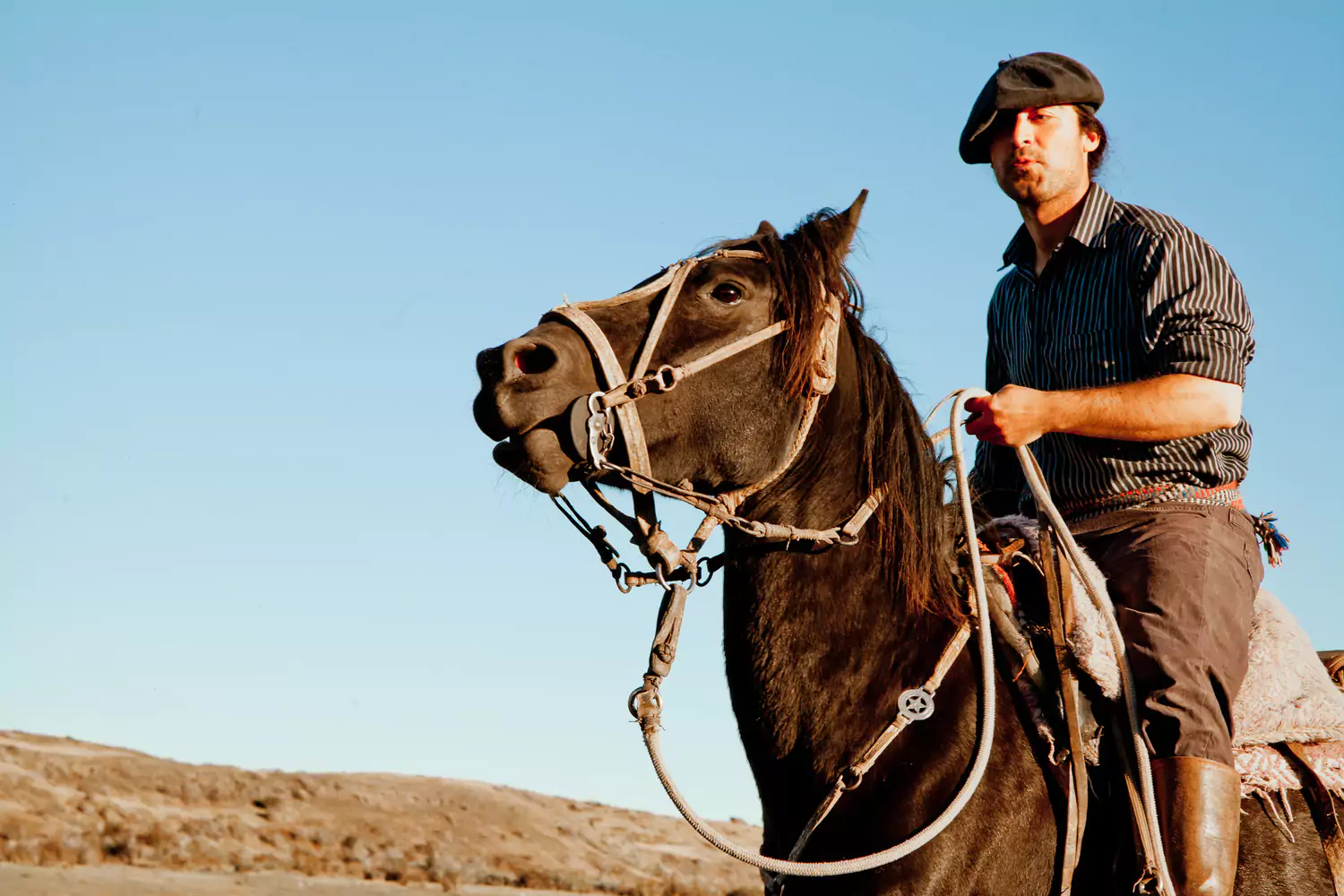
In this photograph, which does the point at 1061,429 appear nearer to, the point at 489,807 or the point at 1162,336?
the point at 1162,336

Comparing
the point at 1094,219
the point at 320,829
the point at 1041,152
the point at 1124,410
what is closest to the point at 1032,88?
the point at 1041,152

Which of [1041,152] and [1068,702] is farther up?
[1041,152]

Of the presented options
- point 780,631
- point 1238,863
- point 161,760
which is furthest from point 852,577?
point 161,760

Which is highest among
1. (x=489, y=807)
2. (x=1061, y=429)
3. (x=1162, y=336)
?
(x=1162, y=336)

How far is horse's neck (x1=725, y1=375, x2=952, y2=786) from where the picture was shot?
395cm

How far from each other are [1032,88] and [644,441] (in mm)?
2176

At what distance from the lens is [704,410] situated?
4.00 metres

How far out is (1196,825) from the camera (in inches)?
146

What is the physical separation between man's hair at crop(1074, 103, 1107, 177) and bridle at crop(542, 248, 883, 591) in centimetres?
147

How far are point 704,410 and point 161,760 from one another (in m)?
16.8

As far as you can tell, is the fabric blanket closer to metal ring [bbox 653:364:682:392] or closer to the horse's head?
the horse's head

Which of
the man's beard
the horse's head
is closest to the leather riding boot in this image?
the horse's head

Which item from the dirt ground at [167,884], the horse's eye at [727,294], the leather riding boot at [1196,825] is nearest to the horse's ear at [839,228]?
the horse's eye at [727,294]

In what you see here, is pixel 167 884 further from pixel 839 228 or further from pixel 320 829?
pixel 839 228
